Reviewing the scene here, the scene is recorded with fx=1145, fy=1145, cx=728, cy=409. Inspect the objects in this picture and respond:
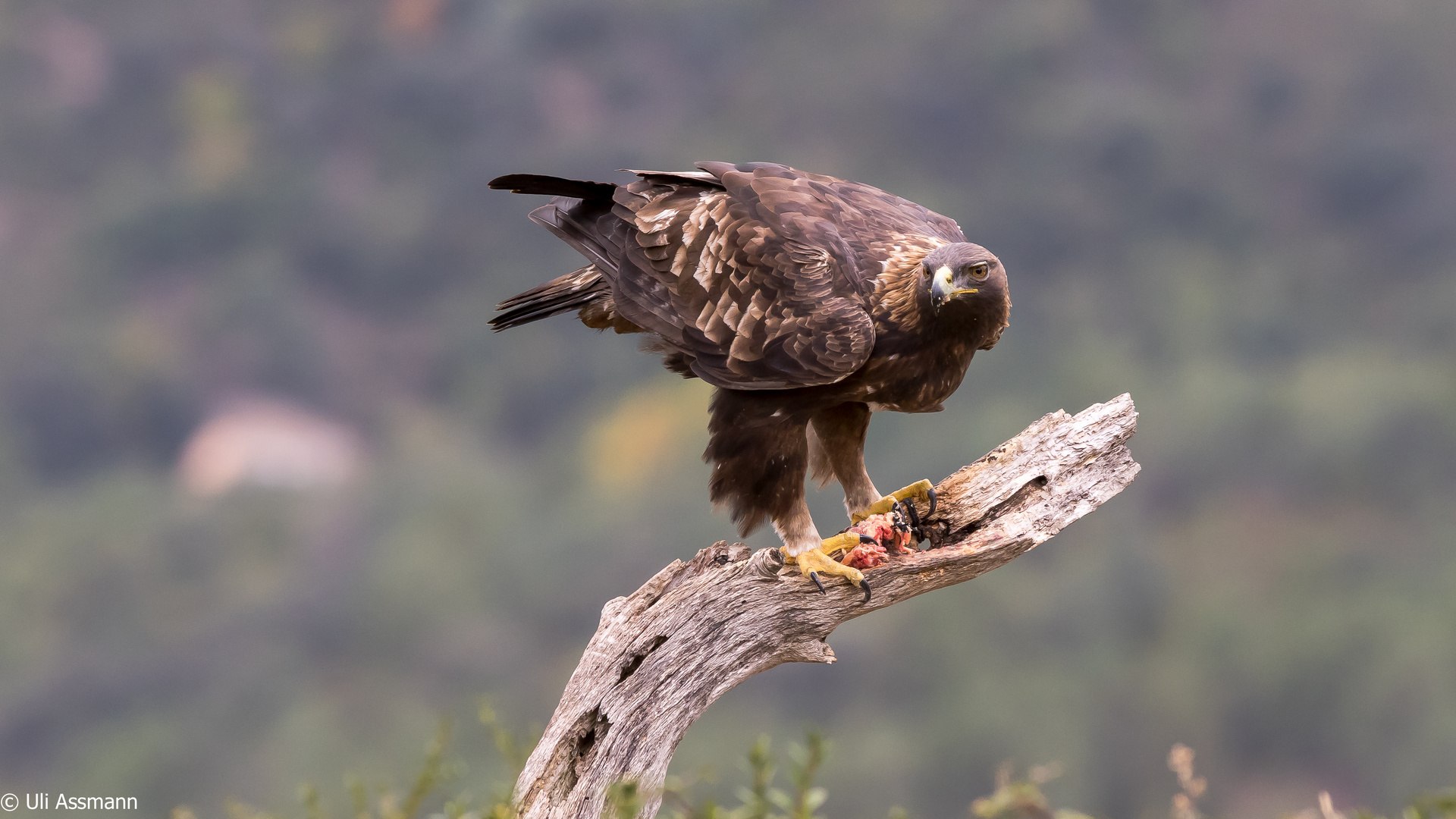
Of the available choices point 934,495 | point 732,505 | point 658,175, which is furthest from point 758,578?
point 658,175

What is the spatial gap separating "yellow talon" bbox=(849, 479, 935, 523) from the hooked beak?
702 mm

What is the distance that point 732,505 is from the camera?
3.55 metres

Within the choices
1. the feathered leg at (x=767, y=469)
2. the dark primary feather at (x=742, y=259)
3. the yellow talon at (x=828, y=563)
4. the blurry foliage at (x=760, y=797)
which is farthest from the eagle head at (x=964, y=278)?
the blurry foliage at (x=760, y=797)

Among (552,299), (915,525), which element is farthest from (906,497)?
(552,299)

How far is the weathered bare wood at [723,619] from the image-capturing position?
3.21 metres

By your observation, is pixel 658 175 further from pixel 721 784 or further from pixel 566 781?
pixel 721 784

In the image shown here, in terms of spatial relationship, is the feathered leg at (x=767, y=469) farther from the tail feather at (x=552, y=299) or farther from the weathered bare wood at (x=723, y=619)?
the tail feather at (x=552, y=299)

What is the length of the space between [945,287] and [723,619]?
43.8 inches

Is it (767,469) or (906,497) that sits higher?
(767,469)

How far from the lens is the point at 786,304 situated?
11.0 ft

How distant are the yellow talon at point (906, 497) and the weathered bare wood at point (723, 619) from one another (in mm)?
203

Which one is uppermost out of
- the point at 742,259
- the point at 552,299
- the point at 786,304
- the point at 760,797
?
the point at 552,299

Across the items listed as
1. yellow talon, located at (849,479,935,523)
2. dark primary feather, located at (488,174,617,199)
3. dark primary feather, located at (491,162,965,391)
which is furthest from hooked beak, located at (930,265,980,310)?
dark primary feather, located at (488,174,617,199)

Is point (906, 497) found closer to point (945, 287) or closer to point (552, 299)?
point (945, 287)
